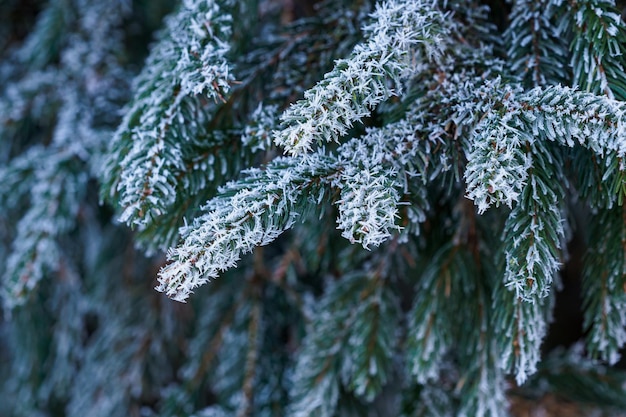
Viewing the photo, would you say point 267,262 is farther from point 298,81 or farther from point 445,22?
point 445,22

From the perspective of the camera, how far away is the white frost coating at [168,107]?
62cm

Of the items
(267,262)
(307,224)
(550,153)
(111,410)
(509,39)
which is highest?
(509,39)

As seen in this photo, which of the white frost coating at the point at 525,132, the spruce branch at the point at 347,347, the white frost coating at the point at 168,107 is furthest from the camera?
the spruce branch at the point at 347,347

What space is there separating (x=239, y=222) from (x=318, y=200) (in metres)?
0.09

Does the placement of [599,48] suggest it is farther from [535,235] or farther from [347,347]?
[347,347]

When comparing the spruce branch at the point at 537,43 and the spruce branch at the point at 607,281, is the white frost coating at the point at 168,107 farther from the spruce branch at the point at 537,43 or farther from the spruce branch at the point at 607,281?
the spruce branch at the point at 607,281

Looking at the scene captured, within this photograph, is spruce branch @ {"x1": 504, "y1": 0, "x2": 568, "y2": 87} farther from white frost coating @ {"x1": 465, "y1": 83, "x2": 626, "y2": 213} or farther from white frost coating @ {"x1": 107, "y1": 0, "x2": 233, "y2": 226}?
white frost coating @ {"x1": 107, "y1": 0, "x2": 233, "y2": 226}

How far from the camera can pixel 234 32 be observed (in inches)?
31.5

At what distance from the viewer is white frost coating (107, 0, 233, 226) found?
0.62 meters

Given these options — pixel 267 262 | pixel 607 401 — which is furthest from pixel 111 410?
pixel 607 401

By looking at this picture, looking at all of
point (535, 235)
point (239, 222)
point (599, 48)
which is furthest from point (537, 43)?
point (239, 222)

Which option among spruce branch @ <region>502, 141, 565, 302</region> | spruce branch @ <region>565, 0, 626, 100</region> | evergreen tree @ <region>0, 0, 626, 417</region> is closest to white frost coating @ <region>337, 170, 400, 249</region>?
evergreen tree @ <region>0, 0, 626, 417</region>

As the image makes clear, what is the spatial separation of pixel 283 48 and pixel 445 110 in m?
0.31

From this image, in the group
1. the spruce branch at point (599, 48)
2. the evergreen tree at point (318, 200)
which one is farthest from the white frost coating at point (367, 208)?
the spruce branch at point (599, 48)
